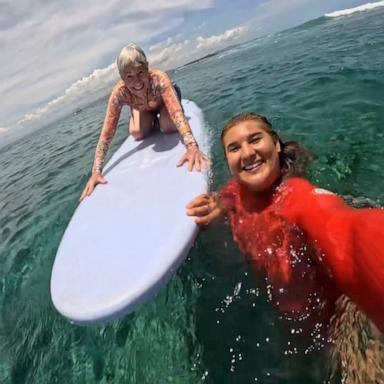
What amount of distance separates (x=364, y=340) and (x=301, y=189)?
974mm

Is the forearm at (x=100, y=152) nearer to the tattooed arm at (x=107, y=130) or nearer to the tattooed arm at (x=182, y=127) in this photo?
the tattooed arm at (x=107, y=130)

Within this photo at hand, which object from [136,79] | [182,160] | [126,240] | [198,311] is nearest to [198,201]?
[126,240]

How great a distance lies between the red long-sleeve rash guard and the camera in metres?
1.51

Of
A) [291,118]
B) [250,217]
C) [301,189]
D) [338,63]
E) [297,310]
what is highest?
[301,189]

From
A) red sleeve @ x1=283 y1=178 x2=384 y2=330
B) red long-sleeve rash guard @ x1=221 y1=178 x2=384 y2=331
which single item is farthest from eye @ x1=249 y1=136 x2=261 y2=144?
red sleeve @ x1=283 y1=178 x2=384 y2=330

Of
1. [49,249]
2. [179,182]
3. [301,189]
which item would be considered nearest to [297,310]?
[301,189]

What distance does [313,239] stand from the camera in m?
2.05

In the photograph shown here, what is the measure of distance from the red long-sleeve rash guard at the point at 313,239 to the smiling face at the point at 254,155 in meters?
0.13

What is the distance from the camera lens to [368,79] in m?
7.17

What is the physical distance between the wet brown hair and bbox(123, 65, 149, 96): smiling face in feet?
6.04

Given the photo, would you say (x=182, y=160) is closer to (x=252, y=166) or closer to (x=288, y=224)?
(x=252, y=166)

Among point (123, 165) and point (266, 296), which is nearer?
point (266, 296)

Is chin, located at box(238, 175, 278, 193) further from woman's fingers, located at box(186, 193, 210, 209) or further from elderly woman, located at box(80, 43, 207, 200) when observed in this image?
elderly woman, located at box(80, 43, 207, 200)

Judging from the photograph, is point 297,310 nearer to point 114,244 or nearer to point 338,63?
point 114,244
